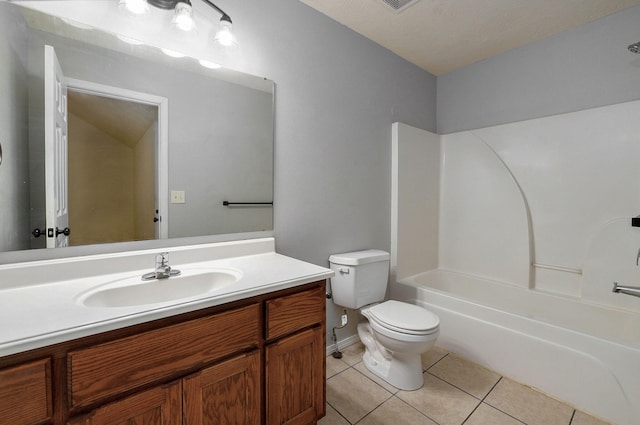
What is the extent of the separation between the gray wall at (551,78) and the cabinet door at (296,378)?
2480 millimetres

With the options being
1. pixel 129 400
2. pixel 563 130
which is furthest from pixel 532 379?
pixel 129 400

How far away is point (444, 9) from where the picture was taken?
1849mm

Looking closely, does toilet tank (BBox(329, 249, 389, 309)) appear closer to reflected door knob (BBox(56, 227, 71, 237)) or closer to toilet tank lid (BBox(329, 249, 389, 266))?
toilet tank lid (BBox(329, 249, 389, 266))

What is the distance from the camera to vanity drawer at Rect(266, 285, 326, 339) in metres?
1.11

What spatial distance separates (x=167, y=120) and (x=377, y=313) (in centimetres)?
161

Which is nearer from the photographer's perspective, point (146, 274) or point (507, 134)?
point (146, 274)

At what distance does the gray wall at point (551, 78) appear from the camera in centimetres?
192

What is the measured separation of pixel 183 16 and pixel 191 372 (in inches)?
59.1

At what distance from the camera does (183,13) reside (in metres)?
1.30

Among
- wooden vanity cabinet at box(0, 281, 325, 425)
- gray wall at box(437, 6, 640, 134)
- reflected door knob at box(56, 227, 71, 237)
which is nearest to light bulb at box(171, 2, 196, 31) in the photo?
reflected door knob at box(56, 227, 71, 237)

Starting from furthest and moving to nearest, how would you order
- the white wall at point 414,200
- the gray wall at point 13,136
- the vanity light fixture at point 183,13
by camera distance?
the white wall at point 414,200, the vanity light fixture at point 183,13, the gray wall at point 13,136

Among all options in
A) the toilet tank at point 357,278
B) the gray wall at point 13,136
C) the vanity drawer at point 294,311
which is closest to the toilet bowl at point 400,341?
the toilet tank at point 357,278

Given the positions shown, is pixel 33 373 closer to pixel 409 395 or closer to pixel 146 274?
pixel 146 274

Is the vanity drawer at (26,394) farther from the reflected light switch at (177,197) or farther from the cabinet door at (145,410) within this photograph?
the reflected light switch at (177,197)
